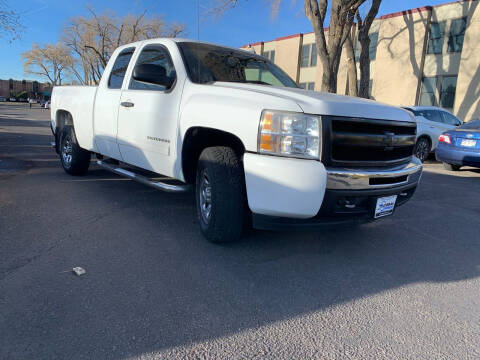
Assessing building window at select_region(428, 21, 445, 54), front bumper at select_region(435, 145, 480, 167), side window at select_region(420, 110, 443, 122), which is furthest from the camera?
building window at select_region(428, 21, 445, 54)

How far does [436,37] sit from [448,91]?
3559 mm

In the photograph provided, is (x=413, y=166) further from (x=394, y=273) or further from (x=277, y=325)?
(x=277, y=325)

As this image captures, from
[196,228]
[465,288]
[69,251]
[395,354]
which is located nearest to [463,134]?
[465,288]

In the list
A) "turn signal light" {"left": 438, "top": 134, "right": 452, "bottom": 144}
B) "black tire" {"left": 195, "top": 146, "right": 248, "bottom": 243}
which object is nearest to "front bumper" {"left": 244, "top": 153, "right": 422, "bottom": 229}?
"black tire" {"left": 195, "top": 146, "right": 248, "bottom": 243}

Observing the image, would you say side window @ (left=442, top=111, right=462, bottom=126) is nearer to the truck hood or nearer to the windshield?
the windshield

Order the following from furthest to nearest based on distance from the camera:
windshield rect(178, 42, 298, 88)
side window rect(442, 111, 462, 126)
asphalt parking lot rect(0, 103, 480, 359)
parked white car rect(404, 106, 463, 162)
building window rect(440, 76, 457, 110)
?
building window rect(440, 76, 457, 110) < side window rect(442, 111, 462, 126) < parked white car rect(404, 106, 463, 162) < windshield rect(178, 42, 298, 88) < asphalt parking lot rect(0, 103, 480, 359)

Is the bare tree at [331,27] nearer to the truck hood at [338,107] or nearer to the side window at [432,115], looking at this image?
the side window at [432,115]

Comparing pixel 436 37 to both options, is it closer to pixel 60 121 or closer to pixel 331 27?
pixel 331 27

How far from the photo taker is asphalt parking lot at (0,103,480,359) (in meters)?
2.12

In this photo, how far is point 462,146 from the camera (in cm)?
824

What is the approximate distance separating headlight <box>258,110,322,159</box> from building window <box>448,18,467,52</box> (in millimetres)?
23952

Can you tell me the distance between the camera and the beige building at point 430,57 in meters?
21.4

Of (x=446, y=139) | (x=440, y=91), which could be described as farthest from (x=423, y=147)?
(x=440, y=91)

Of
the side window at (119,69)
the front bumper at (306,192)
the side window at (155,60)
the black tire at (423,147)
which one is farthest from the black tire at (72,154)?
the black tire at (423,147)
